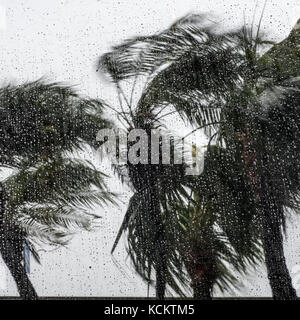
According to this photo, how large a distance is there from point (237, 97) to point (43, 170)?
1.05 metres

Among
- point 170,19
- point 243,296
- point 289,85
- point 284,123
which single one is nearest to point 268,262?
point 243,296

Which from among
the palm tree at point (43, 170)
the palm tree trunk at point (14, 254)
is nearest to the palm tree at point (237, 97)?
the palm tree at point (43, 170)

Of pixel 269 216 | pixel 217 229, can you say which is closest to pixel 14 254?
pixel 217 229

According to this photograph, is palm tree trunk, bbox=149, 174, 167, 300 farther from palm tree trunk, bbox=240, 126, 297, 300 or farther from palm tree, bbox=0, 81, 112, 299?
palm tree trunk, bbox=240, 126, 297, 300

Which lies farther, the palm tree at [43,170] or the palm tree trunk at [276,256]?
the palm tree at [43,170]

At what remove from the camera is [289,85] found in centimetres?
256

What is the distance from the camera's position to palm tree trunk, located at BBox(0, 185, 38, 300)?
2.62 m

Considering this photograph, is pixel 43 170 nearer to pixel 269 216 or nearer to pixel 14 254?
pixel 14 254

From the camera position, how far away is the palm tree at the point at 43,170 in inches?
103

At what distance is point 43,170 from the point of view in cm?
268

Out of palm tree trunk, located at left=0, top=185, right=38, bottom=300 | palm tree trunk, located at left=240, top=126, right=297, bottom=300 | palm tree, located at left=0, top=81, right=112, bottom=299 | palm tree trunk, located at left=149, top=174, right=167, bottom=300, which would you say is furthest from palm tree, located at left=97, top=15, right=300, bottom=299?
palm tree trunk, located at left=0, top=185, right=38, bottom=300

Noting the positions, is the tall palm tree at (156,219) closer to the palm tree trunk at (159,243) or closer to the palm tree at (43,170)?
the palm tree trunk at (159,243)
